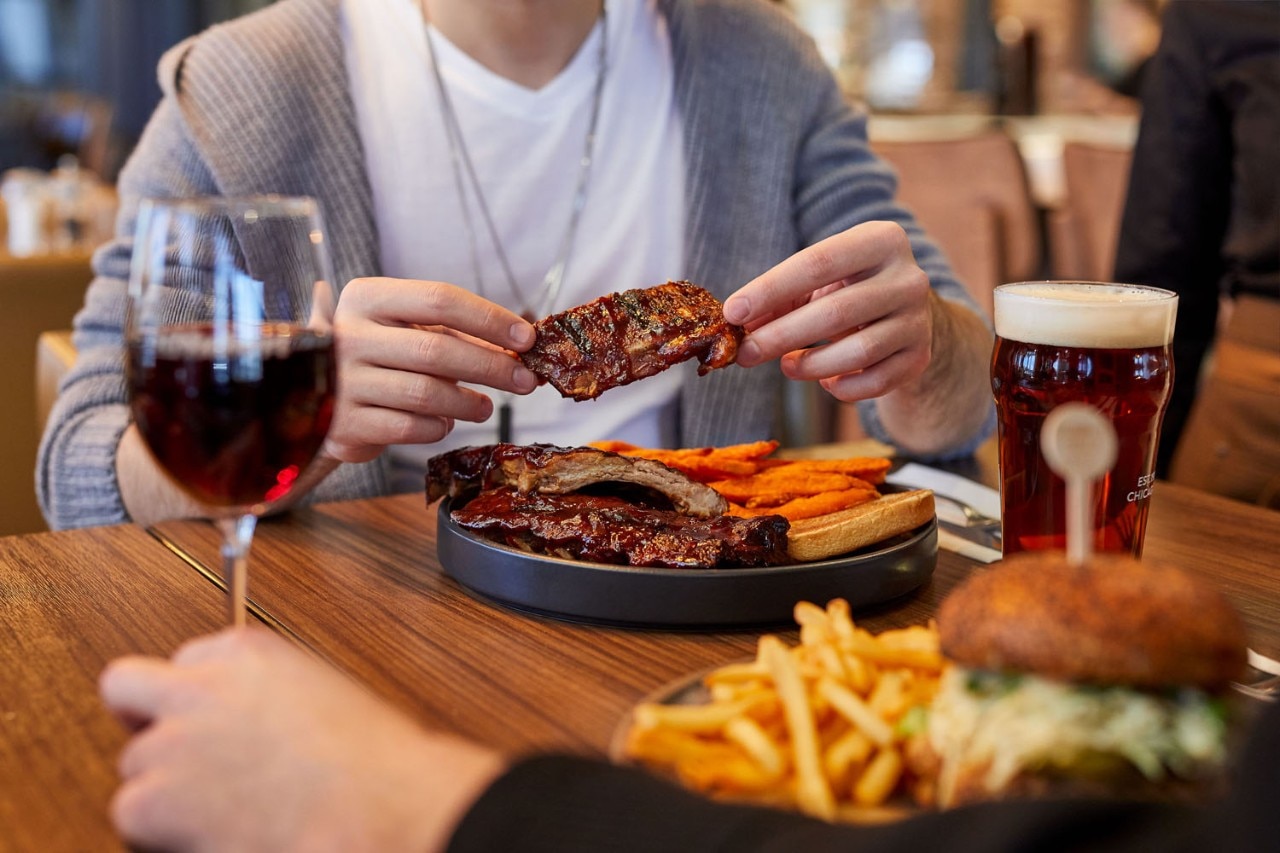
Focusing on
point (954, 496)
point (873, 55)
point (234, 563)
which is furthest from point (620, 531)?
point (873, 55)

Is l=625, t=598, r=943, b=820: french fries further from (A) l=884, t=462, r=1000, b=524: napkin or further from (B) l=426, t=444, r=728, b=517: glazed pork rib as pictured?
(A) l=884, t=462, r=1000, b=524: napkin

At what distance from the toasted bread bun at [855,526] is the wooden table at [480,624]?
0.22ft

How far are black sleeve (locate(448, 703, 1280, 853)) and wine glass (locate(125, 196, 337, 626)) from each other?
287 mm

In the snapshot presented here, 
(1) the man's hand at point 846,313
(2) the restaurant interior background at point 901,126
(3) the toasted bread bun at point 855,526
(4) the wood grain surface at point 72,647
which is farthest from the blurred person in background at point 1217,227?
(4) the wood grain surface at point 72,647

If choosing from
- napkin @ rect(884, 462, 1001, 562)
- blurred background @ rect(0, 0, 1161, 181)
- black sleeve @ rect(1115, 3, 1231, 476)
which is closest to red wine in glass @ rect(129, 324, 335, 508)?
napkin @ rect(884, 462, 1001, 562)

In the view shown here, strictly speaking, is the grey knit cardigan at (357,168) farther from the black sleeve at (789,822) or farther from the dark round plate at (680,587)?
the black sleeve at (789,822)

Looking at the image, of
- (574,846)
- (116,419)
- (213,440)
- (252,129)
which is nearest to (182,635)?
(213,440)

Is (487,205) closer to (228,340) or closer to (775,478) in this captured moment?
(775,478)

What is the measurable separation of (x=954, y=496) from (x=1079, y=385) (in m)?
0.40

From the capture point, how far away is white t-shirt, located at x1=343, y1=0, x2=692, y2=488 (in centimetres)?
194

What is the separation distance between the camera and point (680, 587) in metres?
1.00

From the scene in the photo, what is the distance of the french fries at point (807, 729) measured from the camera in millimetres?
696

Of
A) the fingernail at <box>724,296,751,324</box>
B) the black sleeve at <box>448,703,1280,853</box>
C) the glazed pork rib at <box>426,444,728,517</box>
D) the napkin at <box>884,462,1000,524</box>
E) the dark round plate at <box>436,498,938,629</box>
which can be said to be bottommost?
the napkin at <box>884,462,1000,524</box>

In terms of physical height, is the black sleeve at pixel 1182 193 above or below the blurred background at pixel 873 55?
below
